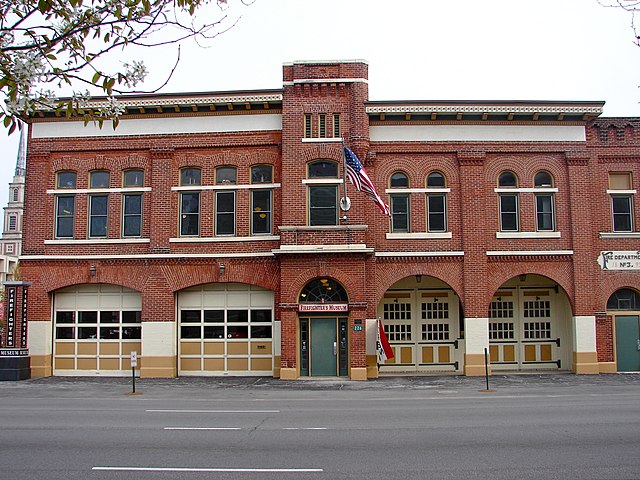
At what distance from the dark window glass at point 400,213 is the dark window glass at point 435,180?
1026mm

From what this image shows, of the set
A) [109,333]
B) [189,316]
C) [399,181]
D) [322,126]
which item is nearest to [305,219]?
[322,126]

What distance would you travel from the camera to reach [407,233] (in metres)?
25.2

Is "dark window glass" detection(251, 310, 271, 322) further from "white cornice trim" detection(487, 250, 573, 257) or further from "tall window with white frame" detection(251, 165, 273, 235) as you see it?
"white cornice trim" detection(487, 250, 573, 257)

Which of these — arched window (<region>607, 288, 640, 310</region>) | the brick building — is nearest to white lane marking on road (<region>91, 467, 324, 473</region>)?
the brick building

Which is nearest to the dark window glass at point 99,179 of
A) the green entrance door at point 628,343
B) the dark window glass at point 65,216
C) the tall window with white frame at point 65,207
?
the tall window with white frame at point 65,207

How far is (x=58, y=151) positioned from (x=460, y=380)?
16955mm

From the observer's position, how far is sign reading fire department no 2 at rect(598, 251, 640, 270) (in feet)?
83.7

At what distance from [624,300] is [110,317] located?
19165mm

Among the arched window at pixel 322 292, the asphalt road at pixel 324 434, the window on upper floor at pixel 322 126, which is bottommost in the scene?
the asphalt road at pixel 324 434

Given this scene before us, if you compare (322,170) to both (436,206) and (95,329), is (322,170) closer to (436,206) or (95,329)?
(436,206)

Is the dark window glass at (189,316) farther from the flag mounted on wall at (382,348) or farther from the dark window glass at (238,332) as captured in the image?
the flag mounted on wall at (382,348)

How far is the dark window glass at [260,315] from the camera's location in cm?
2547

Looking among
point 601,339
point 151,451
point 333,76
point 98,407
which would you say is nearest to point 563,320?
point 601,339

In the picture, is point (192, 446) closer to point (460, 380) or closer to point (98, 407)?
point (98, 407)
